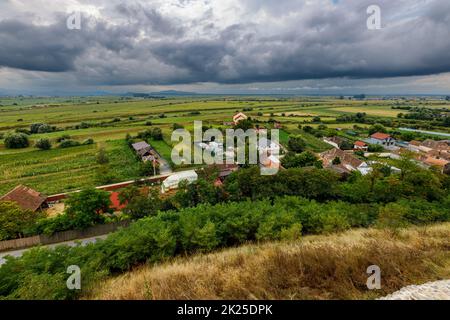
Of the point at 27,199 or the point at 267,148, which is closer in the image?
the point at 27,199

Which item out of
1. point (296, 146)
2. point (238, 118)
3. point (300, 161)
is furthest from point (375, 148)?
point (238, 118)

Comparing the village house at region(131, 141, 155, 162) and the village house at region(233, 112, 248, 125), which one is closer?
Answer: the village house at region(131, 141, 155, 162)

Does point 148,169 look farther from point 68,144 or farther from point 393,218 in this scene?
point 68,144

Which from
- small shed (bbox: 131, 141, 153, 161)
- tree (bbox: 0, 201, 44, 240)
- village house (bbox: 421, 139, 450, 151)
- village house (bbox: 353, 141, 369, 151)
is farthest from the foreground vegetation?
village house (bbox: 421, 139, 450, 151)

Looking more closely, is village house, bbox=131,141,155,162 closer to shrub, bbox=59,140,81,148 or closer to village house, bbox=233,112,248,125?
shrub, bbox=59,140,81,148
